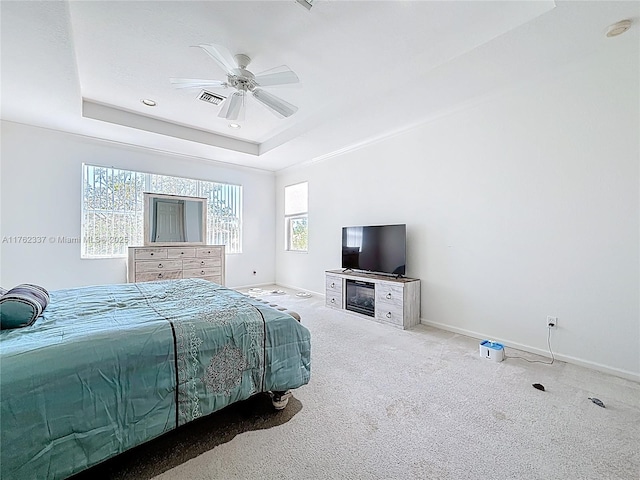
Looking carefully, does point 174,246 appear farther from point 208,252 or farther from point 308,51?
point 308,51

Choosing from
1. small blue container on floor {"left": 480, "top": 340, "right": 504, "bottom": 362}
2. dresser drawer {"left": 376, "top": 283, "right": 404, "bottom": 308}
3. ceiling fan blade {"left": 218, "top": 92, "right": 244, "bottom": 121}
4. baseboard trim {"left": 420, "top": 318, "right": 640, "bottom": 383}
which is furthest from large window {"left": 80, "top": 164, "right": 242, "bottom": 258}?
small blue container on floor {"left": 480, "top": 340, "right": 504, "bottom": 362}

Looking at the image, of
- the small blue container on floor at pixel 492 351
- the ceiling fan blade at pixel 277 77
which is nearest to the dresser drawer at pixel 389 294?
the small blue container on floor at pixel 492 351

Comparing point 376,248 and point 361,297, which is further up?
point 376,248

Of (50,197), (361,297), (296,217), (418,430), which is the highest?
(50,197)

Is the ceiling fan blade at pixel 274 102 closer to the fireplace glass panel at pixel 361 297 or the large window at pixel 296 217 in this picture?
the fireplace glass panel at pixel 361 297

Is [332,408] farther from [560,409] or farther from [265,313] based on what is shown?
[560,409]

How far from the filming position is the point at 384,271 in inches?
162

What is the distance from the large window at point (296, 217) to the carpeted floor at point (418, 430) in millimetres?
3699

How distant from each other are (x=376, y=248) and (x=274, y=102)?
2394 mm

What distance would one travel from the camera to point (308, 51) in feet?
8.73

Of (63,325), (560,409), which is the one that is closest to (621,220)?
(560,409)

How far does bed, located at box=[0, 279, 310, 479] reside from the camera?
111 cm

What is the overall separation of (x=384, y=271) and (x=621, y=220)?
2426 mm

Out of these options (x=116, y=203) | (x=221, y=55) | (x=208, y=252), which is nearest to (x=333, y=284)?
(x=208, y=252)
